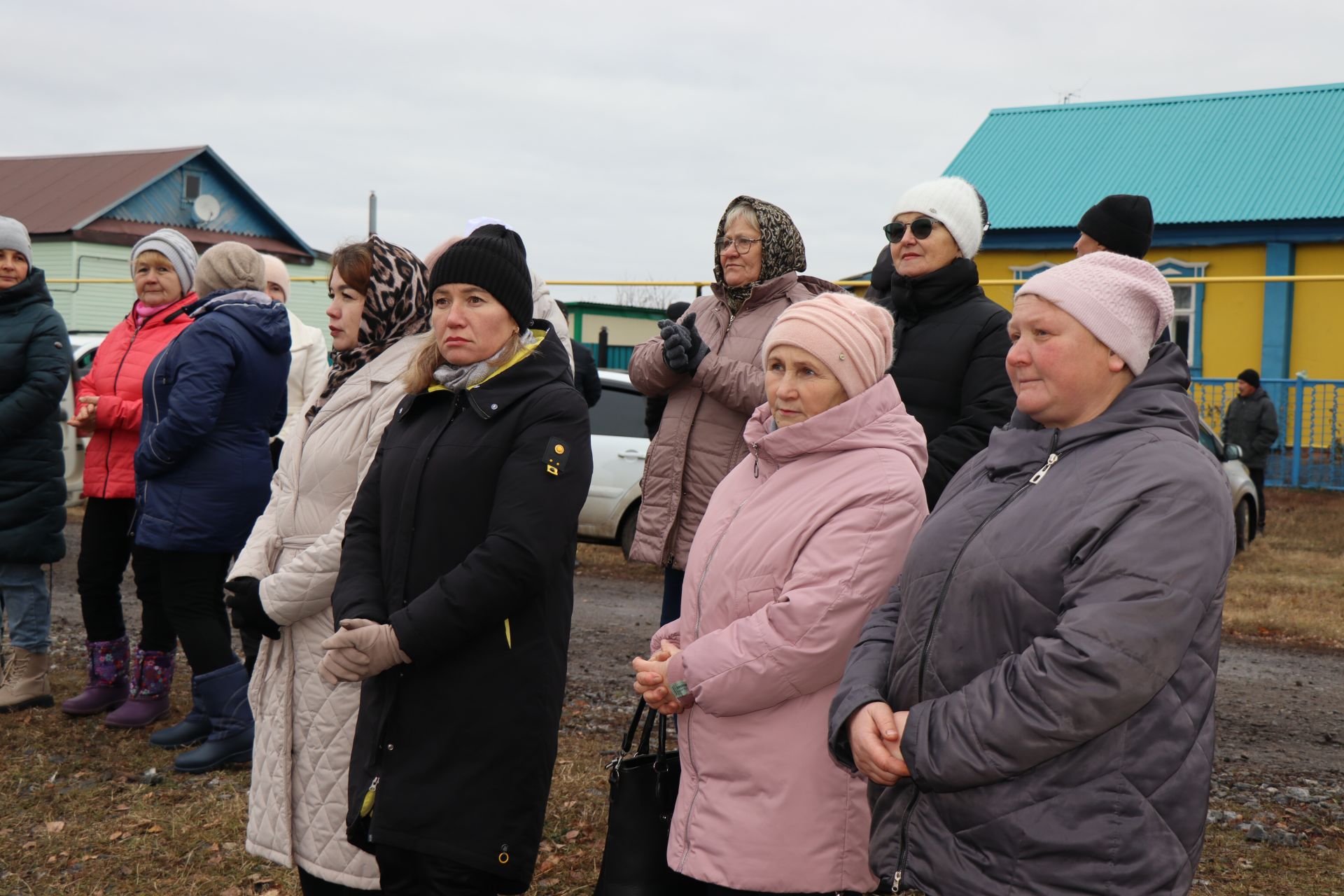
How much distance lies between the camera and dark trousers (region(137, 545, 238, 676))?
5000 mm

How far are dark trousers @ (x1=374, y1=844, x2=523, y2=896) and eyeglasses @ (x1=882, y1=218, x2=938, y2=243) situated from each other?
223 centimetres

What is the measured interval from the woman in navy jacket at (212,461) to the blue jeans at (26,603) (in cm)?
100

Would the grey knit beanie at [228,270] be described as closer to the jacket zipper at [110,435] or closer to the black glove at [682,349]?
the jacket zipper at [110,435]

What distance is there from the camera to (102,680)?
5820 mm

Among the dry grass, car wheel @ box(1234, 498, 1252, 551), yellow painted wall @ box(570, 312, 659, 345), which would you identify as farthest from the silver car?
yellow painted wall @ box(570, 312, 659, 345)

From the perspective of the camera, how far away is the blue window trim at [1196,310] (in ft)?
64.5

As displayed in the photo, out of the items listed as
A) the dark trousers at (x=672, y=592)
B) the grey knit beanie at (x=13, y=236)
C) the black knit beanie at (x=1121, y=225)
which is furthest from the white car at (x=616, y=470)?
the black knit beanie at (x=1121, y=225)

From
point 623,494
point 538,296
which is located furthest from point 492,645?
point 623,494

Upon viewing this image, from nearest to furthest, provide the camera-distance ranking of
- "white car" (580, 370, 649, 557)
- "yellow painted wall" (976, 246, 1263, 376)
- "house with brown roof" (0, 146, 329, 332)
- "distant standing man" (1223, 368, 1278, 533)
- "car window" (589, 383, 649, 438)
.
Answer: "white car" (580, 370, 649, 557) < "car window" (589, 383, 649, 438) < "distant standing man" (1223, 368, 1278, 533) < "yellow painted wall" (976, 246, 1263, 376) < "house with brown roof" (0, 146, 329, 332)

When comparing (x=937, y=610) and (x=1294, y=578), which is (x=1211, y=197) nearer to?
(x=1294, y=578)

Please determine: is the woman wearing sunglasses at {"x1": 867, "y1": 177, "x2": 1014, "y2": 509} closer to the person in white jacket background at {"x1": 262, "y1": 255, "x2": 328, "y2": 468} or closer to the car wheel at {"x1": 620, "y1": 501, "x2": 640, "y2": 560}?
the person in white jacket background at {"x1": 262, "y1": 255, "x2": 328, "y2": 468}

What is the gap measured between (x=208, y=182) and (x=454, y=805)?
1356 inches

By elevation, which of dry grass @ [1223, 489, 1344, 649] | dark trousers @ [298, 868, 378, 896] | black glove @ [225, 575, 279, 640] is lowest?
dry grass @ [1223, 489, 1344, 649]

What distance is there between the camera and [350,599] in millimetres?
2920
